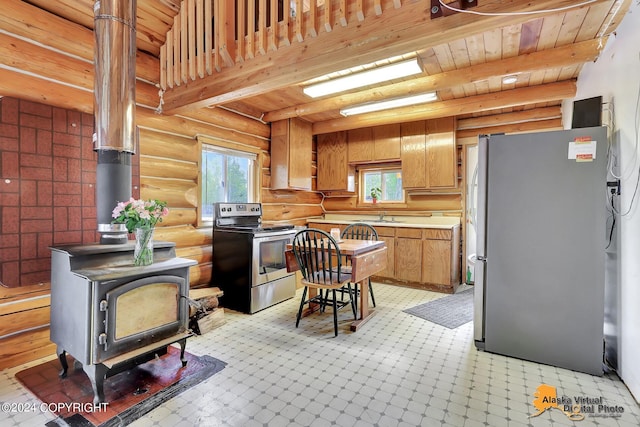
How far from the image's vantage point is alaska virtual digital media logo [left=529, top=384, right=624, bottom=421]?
1839mm

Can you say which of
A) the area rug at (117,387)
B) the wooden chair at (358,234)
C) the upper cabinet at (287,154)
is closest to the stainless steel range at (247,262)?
the wooden chair at (358,234)

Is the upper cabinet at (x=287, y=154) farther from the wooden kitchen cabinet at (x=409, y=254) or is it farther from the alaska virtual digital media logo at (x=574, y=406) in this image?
the alaska virtual digital media logo at (x=574, y=406)

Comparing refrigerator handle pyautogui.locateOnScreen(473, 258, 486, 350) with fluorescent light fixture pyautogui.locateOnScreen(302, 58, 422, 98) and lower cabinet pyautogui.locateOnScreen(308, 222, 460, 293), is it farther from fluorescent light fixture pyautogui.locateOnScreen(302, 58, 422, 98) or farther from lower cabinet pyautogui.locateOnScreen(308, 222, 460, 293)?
fluorescent light fixture pyautogui.locateOnScreen(302, 58, 422, 98)

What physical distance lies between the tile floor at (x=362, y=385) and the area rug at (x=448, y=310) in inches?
9.9

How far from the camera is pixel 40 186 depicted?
2396mm

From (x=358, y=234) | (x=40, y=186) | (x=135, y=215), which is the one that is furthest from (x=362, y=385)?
(x=40, y=186)

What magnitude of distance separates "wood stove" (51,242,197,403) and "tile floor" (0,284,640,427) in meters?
0.37

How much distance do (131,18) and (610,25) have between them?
3.66 metres

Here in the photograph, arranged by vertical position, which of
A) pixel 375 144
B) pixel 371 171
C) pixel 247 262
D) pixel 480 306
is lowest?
pixel 480 306

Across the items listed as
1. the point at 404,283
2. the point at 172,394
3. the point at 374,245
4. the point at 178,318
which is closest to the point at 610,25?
the point at 374,245

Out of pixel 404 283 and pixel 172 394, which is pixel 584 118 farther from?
pixel 172 394

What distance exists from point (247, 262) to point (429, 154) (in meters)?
3.17

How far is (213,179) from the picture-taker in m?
4.09

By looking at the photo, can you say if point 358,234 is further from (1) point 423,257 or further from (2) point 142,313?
(2) point 142,313
